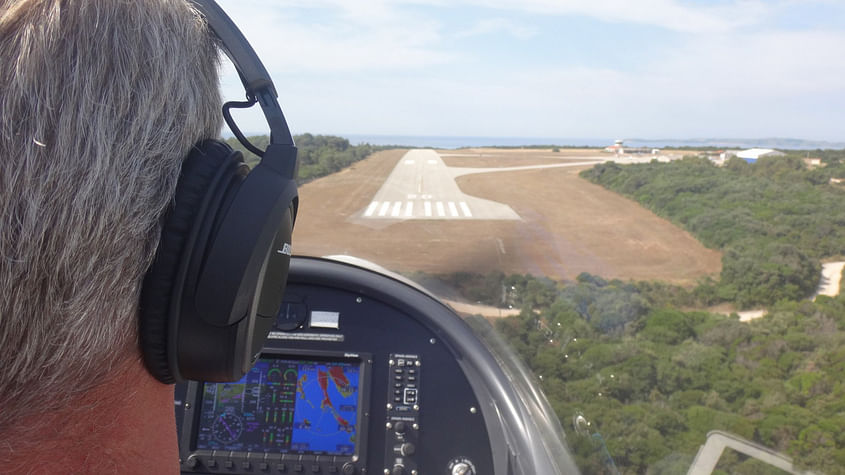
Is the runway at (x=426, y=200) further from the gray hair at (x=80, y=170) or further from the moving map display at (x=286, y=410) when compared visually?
the gray hair at (x=80, y=170)

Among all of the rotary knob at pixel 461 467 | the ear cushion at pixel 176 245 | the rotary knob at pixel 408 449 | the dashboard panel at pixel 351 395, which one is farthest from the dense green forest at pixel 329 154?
the ear cushion at pixel 176 245

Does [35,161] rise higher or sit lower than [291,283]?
higher

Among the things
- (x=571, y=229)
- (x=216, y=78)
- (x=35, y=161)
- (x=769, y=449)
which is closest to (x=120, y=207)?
(x=35, y=161)

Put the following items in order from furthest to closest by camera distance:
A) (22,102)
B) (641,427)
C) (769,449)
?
(641,427)
(769,449)
(22,102)

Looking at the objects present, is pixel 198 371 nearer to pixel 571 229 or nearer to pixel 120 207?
pixel 120 207

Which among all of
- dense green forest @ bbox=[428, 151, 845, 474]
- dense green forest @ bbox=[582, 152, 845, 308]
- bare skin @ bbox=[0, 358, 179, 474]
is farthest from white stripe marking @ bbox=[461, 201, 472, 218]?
bare skin @ bbox=[0, 358, 179, 474]

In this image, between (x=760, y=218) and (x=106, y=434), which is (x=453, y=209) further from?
(x=106, y=434)
